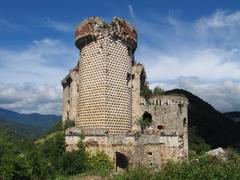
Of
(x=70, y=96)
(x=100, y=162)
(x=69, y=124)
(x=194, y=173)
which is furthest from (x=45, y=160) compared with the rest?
(x=70, y=96)

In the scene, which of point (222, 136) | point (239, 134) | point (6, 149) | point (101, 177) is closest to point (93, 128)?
point (101, 177)

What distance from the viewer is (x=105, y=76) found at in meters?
33.1

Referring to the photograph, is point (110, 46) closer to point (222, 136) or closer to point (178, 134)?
point (178, 134)

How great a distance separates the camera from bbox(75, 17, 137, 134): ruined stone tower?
3291 cm

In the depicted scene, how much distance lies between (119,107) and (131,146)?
13.2ft

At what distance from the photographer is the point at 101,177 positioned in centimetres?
2639

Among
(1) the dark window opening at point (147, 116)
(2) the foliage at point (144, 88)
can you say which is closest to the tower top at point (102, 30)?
(2) the foliage at point (144, 88)

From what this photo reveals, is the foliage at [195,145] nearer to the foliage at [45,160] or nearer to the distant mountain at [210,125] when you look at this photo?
the distant mountain at [210,125]

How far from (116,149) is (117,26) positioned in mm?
10517

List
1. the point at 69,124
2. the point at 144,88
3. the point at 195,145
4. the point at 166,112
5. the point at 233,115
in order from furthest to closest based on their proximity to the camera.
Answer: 1. the point at 233,115
2. the point at 195,145
3. the point at 144,88
4. the point at 166,112
5. the point at 69,124

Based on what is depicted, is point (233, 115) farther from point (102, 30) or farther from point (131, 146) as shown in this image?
point (131, 146)

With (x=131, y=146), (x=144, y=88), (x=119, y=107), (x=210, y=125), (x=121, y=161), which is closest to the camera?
(x=131, y=146)

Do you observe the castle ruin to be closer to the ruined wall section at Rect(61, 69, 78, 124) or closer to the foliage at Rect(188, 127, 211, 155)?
the ruined wall section at Rect(61, 69, 78, 124)

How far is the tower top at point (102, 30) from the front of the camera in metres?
34.0
